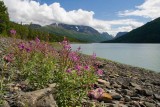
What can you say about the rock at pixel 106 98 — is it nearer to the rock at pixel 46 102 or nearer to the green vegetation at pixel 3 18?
the rock at pixel 46 102

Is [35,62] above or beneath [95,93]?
above

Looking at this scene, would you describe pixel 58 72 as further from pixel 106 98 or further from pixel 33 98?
pixel 106 98

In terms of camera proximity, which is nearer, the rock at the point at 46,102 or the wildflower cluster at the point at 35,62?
the rock at the point at 46,102

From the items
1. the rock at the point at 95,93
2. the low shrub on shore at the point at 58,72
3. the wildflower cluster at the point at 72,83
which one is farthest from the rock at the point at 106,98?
the wildflower cluster at the point at 72,83

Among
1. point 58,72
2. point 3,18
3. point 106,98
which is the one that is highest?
point 3,18

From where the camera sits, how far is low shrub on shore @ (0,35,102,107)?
9.78 meters

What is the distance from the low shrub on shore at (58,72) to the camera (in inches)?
385

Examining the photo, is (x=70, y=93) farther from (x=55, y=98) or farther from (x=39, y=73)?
(x=39, y=73)

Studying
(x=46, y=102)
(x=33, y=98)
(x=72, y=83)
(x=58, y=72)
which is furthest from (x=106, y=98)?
(x=33, y=98)

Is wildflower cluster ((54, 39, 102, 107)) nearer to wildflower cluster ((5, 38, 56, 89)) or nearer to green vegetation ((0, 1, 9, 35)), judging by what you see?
wildflower cluster ((5, 38, 56, 89))

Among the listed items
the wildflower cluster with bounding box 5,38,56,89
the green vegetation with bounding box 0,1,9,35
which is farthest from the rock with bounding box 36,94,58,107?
the green vegetation with bounding box 0,1,9,35

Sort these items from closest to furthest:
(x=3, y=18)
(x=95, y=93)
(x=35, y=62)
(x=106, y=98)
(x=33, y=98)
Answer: (x=33, y=98) → (x=95, y=93) → (x=106, y=98) → (x=35, y=62) → (x=3, y=18)

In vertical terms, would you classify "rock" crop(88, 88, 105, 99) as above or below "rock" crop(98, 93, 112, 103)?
above

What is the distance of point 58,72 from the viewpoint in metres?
10.4
